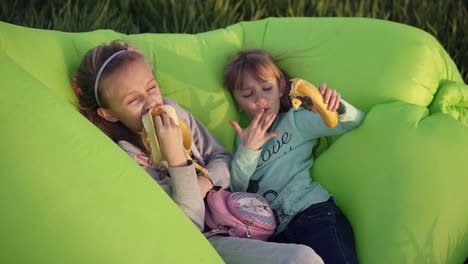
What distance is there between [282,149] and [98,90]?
0.61 meters

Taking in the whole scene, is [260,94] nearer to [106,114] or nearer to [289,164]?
[289,164]

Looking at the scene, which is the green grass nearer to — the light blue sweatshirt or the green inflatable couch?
the green inflatable couch

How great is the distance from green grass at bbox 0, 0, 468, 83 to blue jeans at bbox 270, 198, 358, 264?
157 cm

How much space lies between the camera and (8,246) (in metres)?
1.56

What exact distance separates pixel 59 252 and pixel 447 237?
1049 mm

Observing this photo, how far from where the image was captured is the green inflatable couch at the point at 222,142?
1607 millimetres

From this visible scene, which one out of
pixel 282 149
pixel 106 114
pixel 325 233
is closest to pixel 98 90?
pixel 106 114

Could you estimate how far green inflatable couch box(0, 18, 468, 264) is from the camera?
5.27ft

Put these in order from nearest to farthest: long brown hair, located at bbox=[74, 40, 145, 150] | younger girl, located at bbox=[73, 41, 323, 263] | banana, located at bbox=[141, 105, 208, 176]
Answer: younger girl, located at bbox=[73, 41, 323, 263] → banana, located at bbox=[141, 105, 208, 176] → long brown hair, located at bbox=[74, 40, 145, 150]

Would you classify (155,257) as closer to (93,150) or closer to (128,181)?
(128,181)

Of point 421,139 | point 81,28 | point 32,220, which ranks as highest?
point 32,220

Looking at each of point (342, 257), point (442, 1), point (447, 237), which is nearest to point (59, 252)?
point (342, 257)

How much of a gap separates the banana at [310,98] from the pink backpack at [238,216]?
32cm

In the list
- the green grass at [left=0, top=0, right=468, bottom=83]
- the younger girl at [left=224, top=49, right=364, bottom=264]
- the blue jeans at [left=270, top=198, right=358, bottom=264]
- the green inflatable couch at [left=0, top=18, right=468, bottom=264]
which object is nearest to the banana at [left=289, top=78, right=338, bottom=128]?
the younger girl at [left=224, top=49, right=364, bottom=264]
